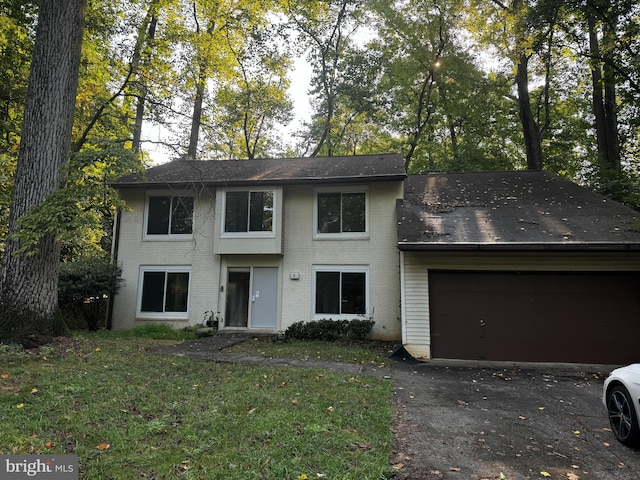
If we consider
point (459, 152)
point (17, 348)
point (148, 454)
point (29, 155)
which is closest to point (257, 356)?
point (17, 348)

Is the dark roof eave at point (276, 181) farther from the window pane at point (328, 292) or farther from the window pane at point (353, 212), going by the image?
the window pane at point (328, 292)

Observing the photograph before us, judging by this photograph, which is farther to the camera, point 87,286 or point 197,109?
point 197,109

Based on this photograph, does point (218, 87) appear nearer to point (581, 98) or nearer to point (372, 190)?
point (372, 190)

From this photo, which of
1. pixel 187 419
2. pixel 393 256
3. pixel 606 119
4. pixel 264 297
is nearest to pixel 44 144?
pixel 187 419

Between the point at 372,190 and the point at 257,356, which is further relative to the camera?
Answer: the point at 372,190

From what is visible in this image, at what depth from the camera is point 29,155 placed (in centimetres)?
698

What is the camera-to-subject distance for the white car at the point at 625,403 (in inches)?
154

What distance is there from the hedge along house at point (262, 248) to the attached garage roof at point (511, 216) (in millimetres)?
1695

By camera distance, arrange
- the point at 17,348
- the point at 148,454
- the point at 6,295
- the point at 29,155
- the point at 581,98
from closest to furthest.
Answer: the point at 148,454
the point at 17,348
the point at 6,295
the point at 29,155
the point at 581,98

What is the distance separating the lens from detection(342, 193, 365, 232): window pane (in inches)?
483

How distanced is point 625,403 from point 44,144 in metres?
9.91

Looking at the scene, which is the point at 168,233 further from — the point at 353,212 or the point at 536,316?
the point at 536,316

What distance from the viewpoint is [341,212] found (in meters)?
12.4

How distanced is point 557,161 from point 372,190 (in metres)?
13.4
